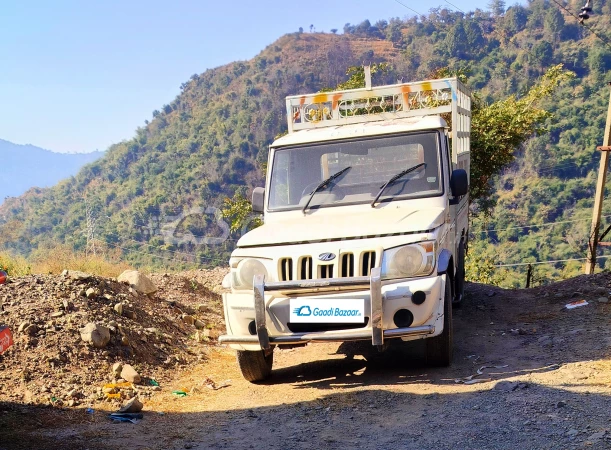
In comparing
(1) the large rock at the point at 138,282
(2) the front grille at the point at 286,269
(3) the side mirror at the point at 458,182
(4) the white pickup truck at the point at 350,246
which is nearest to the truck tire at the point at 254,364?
(4) the white pickup truck at the point at 350,246

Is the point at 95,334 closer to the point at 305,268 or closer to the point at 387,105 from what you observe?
the point at 305,268

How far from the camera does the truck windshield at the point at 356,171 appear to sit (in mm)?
6586

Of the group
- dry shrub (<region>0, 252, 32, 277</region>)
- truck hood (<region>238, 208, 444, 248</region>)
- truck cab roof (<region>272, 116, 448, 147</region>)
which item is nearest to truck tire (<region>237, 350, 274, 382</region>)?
truck hood (<region>238, 208, 444, 248</region>)

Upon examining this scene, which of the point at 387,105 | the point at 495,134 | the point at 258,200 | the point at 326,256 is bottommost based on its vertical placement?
the point at 326,256

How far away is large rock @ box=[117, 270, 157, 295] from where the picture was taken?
9.48 m

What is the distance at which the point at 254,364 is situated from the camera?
241 inches

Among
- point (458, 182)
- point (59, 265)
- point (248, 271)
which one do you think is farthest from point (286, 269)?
point (59, 265)

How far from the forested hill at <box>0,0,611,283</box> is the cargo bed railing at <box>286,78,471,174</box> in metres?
13.3

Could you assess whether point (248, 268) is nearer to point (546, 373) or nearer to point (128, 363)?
point (128, 363)

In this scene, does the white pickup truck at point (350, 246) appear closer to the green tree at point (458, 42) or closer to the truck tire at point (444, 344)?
the truck tire at point (444, 344)

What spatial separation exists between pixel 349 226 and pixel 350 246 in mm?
316

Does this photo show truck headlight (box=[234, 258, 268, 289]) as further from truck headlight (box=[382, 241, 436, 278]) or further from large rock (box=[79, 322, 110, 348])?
large rock (box=[79, 322, 110, 348])

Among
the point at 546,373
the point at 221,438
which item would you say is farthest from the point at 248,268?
the point at 546,373

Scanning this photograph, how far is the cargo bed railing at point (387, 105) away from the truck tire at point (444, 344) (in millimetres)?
2660
